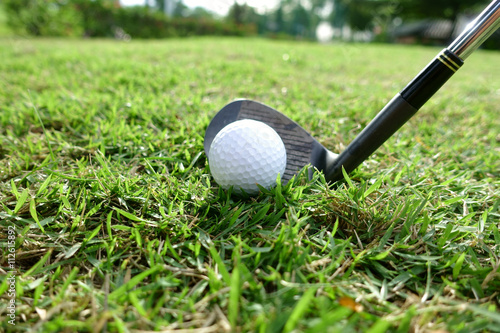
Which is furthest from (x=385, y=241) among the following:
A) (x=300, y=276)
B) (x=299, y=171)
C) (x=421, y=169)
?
(x=421, y=169)

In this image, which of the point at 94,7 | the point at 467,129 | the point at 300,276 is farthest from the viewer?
the point at 94,7

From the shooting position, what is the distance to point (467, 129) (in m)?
2.80

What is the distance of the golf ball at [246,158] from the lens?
1476 millimetres

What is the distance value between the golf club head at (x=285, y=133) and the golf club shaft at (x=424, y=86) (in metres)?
0.22

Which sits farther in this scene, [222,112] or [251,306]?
[222,112]

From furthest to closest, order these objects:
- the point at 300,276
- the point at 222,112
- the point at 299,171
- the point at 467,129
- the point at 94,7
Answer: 1. the point at 94,7
2. the point at 467,129
3. the point at 222,112
4. the point at 299,171
5. the point at 300,276

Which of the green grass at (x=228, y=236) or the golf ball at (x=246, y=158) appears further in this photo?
the golf ball at (x=246, y=158)

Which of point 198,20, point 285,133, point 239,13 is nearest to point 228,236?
point 285,133

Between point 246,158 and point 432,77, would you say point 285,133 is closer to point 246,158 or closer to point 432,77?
point 246,158

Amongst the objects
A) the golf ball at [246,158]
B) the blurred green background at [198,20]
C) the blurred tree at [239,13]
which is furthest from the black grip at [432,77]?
the blurred tree at [239,13]

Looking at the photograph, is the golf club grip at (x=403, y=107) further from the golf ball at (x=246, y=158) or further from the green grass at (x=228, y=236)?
the golf ball at (x=246, y=158)

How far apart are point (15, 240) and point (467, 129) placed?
11.0 feet

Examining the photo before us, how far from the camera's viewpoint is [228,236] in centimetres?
132

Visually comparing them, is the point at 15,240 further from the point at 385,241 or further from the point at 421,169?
the point at 421,169
